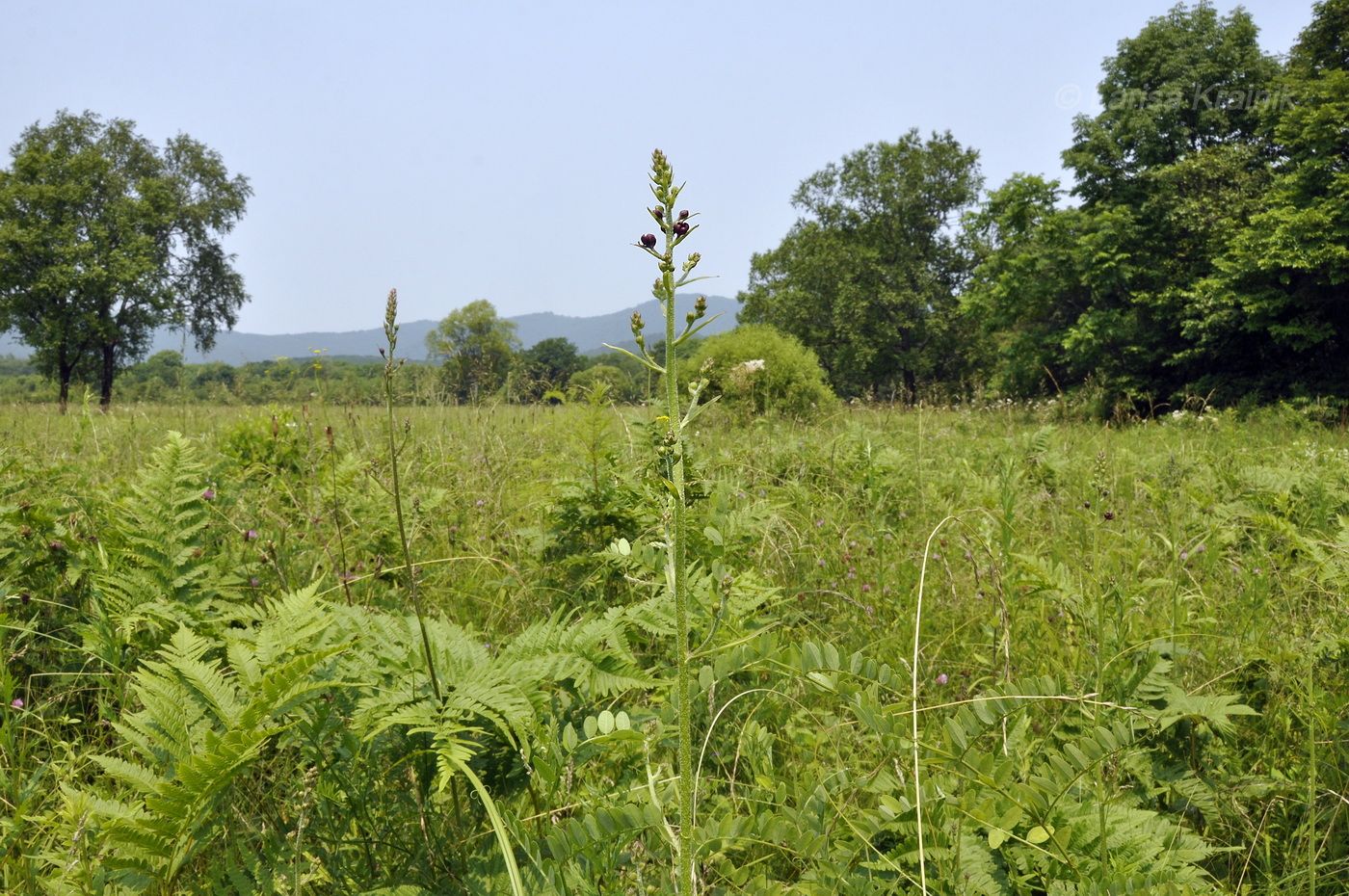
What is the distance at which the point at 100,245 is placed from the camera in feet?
98.6

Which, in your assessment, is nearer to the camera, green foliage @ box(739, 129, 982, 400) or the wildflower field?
the wildflower field

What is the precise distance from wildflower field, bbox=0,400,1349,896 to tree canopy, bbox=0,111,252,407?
33.2 m

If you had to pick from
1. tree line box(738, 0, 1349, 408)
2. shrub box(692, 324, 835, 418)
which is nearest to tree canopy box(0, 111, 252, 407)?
shrub box(692, 324, 835, 418)

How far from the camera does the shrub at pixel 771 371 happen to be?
11.2m

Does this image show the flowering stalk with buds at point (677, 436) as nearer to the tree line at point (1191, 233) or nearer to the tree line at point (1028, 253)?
the tree line at point (1028, 253)

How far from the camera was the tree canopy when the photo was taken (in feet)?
93.0

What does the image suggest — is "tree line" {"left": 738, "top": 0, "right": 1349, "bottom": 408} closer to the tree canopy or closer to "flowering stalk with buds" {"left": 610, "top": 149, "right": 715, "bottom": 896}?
"flowering stalk with buds" {"left": 610, "top": 149, "right": 715, "bottom": 896}

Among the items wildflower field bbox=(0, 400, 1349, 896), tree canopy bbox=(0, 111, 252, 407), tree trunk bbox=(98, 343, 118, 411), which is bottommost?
wildflower field bbox=(0, 400, 1349, 896)

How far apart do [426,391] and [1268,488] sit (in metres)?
6.38

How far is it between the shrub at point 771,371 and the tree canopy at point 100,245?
90.2 feet

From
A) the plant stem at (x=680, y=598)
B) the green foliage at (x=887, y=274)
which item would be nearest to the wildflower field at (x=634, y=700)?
the plant stem at (x=680, y=598)

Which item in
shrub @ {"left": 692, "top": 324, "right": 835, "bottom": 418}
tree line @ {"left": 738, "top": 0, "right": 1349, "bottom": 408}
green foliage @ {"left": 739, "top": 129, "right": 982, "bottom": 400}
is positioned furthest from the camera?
green foliage @ {"left": 739, "top": 129, "right": 982, "bottom": 400}

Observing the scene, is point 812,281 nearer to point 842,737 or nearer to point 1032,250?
point 1032,250

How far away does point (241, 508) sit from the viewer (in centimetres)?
300
